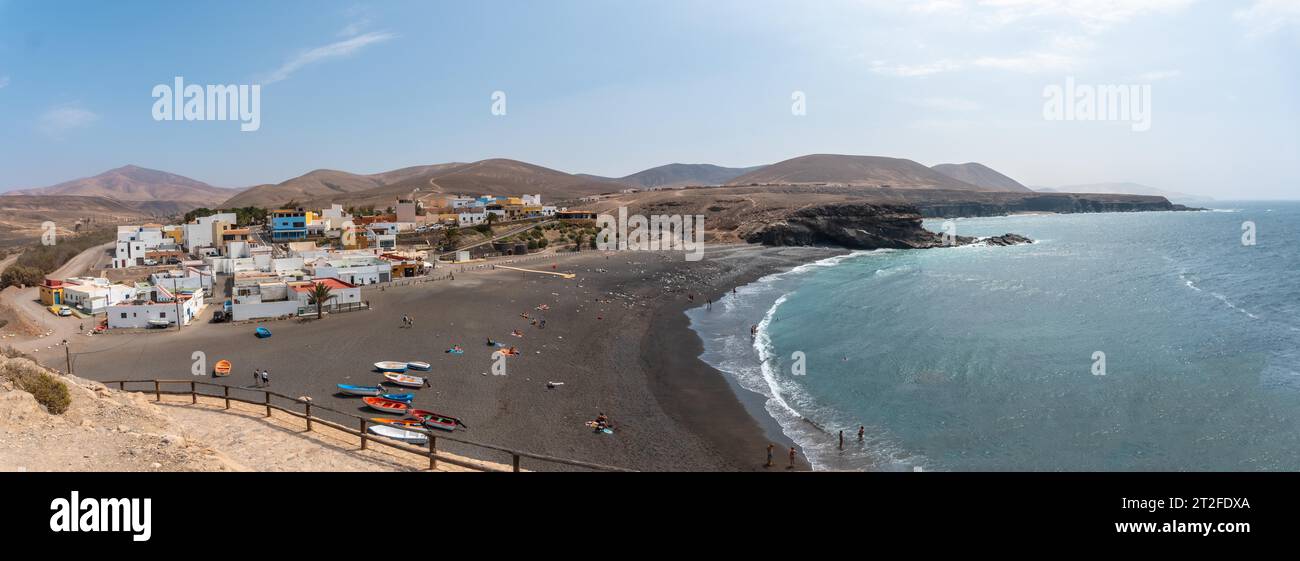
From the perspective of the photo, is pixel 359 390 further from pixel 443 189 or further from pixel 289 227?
pixel 443 189

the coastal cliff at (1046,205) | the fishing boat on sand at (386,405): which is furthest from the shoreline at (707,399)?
the coastal cliff at (1046,205)

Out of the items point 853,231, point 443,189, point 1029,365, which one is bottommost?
point 1029,365

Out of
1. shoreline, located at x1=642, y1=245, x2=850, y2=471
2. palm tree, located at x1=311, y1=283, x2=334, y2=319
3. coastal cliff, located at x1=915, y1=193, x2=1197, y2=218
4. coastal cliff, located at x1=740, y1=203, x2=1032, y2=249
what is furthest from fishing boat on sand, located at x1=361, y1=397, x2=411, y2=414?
coastal cliff, located at x1=915, y1=193, x2=1197, y2=218

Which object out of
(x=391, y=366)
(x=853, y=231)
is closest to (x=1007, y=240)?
(x=853, y=231)

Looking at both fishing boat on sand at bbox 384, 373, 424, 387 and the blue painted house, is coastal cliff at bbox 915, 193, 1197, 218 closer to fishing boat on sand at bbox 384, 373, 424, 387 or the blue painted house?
the blue painted house
